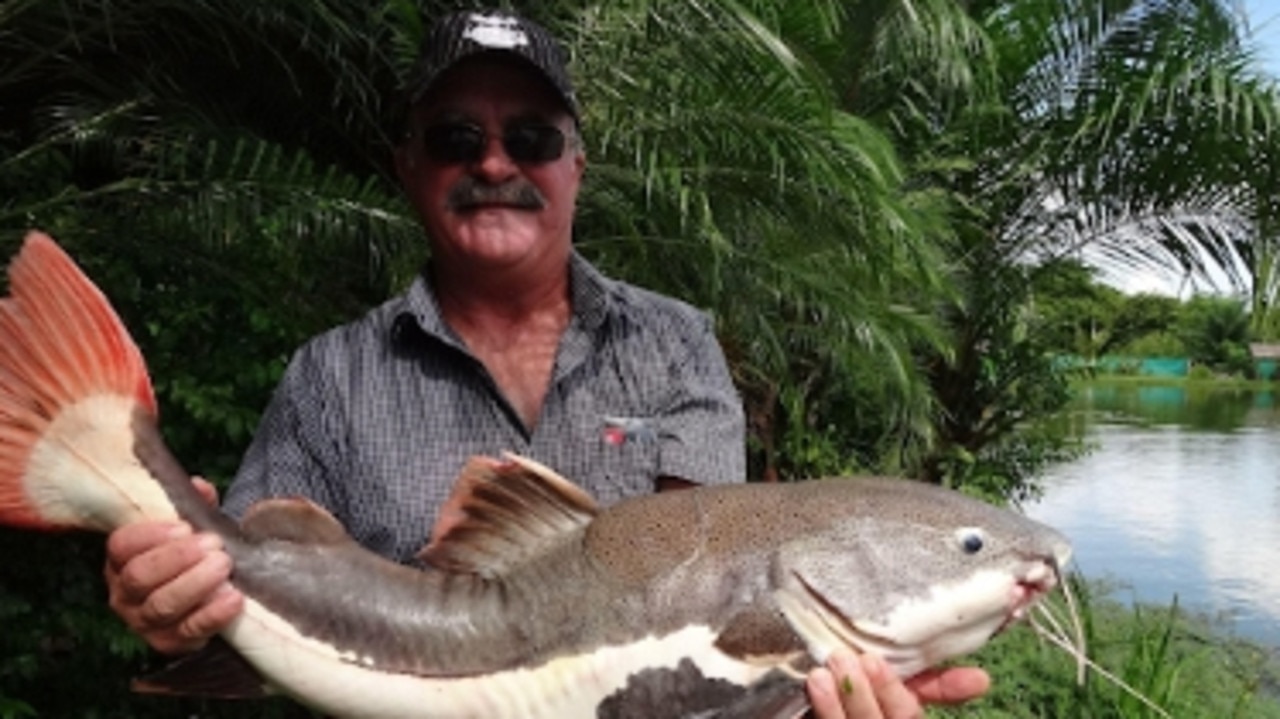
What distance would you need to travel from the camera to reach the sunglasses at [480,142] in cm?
290

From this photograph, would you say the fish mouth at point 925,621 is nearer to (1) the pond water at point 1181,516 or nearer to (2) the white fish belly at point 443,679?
(2) the white fish belly at point 443,679

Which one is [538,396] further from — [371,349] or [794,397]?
[794,397]

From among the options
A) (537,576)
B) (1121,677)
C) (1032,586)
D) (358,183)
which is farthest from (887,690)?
(1121,677)

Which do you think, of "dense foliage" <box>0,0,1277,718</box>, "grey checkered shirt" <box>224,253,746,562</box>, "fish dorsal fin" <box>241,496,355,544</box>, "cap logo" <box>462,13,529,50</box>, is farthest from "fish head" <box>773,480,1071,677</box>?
"dense foliage" <box>0,0,1277,718</box>

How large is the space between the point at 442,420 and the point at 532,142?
2.05ft

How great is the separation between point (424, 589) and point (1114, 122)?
10.2m

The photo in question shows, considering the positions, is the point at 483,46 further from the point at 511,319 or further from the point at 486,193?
the point at 511,319

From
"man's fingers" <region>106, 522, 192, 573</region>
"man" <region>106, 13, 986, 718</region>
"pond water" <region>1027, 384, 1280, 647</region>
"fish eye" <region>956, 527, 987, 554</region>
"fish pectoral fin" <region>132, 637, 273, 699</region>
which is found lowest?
"pond water" <region>1027, 384, 1280, 647</region>

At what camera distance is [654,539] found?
2.32m

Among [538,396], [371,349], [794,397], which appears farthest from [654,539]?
[794,397]

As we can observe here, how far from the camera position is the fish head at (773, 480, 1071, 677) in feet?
7.27

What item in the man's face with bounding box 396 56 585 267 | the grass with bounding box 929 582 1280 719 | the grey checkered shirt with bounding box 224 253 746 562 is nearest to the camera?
the grey checkered shirt with bounding box 224 253 746 562

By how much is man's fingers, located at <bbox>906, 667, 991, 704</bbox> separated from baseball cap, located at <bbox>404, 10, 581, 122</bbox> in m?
1.41

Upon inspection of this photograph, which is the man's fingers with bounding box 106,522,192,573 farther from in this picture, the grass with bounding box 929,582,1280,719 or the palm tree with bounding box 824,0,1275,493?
the palm tree with bounding box 824,0,1275,493
